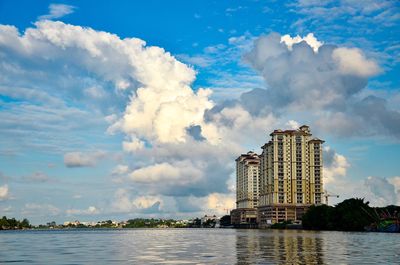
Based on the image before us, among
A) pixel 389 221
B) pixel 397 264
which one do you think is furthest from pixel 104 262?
pixel 389 221

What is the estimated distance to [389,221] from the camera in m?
194

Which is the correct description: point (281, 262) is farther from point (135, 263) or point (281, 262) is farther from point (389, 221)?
point (389, 221)

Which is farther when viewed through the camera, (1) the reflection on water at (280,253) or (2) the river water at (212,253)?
(2) the river water at (212,253)

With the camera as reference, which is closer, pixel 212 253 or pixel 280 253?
pixel 280 253

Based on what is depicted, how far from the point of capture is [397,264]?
161ft

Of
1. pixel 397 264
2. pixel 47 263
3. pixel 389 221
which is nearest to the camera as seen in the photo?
pixel 397 264

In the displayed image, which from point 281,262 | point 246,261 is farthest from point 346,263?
point 246,261

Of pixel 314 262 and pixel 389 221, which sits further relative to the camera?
pixel 389 221

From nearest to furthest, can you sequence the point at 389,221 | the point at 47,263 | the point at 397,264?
the point at 397,264 → the point at 47,263 → the point at 389,221

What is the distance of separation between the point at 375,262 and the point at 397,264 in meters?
2.42

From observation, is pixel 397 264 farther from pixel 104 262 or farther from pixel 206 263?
pixel 104 262

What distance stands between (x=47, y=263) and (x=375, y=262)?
101ft

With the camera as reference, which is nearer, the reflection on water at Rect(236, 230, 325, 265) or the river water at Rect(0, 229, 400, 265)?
the reflection on water at Rect(236, 230, 325, 265)

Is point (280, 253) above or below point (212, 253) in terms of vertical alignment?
above
